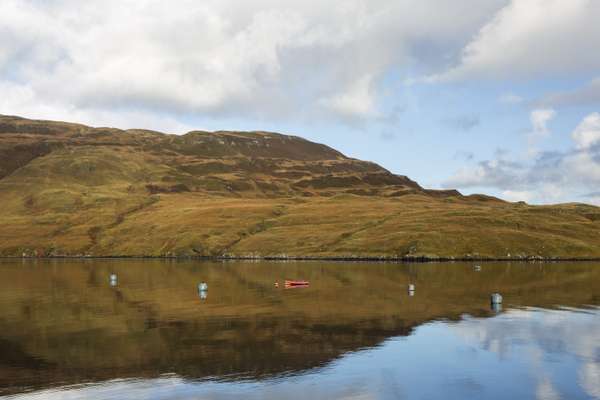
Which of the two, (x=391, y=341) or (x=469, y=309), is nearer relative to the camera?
(x=391, y=341)

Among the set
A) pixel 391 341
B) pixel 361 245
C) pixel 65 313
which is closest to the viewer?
pixel 391 341

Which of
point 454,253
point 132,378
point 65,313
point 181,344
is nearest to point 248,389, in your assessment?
point 132,378

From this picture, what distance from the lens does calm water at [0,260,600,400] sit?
39.8m

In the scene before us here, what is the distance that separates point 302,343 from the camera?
54.2 metres

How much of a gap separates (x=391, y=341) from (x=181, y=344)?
17.7m

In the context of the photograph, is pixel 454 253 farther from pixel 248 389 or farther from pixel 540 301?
pixel 248 389

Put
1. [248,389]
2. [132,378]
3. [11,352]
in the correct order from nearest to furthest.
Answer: [248,389] → [132,378] → [11,352]

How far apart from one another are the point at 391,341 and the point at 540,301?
121ft

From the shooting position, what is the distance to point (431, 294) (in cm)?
9250

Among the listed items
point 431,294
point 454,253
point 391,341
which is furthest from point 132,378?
point 454,253

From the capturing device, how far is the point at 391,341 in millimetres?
55219

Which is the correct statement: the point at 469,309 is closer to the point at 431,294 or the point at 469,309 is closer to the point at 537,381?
the point at 431,294

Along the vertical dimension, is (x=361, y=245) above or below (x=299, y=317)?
above

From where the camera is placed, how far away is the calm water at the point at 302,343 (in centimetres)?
3984
